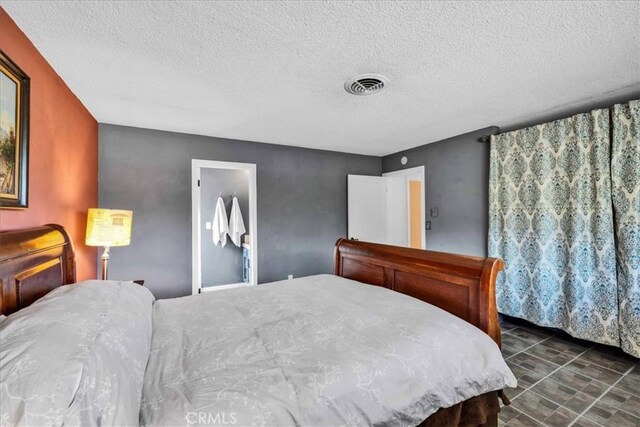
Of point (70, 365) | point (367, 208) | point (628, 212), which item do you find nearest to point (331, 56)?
point (70, 365)

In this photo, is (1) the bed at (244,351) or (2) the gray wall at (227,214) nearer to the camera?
(1) the bed at (244,351)

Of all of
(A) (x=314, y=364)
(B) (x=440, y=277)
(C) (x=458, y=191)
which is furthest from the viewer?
(C) (x=458, y=191)

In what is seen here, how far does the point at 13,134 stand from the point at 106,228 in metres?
1.06

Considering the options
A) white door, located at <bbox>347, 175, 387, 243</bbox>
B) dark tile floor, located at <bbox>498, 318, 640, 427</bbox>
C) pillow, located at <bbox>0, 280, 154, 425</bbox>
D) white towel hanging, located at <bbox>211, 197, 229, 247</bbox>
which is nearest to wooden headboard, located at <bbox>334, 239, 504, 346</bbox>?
dark tile floor, located at <bbox>498, 318, 640, 427</bbox>

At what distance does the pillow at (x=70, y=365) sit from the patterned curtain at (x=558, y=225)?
→ 11.5 feet

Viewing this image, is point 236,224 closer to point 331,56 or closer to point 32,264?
point 32,264

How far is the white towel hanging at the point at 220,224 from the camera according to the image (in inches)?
189

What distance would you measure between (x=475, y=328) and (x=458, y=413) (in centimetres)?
41

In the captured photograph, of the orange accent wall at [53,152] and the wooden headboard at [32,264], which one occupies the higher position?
the orange accent wall at [53,152]

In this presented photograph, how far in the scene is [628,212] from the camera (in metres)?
2.37

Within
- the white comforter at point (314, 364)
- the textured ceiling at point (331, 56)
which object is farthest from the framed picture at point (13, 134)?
the white comforter at point (314, 364)

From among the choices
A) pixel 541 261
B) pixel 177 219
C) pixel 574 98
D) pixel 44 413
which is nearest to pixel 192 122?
pixel 177 219

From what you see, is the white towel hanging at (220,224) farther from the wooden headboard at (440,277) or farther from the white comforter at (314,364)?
the white comforter at (314,364)

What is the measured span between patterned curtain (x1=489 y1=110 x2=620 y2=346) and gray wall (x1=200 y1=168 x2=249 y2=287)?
150 inches
